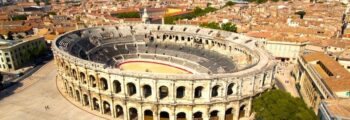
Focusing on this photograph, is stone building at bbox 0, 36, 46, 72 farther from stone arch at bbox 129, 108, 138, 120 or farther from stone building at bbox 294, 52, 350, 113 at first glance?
stone building at bbox 294, 52, 350, 113

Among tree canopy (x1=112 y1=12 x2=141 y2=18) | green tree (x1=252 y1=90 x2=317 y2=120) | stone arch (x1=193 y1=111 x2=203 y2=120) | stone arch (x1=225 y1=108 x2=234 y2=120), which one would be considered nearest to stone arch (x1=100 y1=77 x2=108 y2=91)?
stone arch (x1=193 y1=111 x2=203 y2=120)

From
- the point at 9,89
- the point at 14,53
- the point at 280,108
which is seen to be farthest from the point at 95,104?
the point at 14,53

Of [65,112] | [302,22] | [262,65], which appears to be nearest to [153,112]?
[65,112]

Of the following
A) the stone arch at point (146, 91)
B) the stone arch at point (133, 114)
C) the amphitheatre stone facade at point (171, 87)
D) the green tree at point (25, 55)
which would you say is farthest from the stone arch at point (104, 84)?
the green tree at point (25, 55)

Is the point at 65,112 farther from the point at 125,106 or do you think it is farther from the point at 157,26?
the point at 157,26

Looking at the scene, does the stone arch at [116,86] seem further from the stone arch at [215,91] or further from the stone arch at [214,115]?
the stone arch at [214,115]
